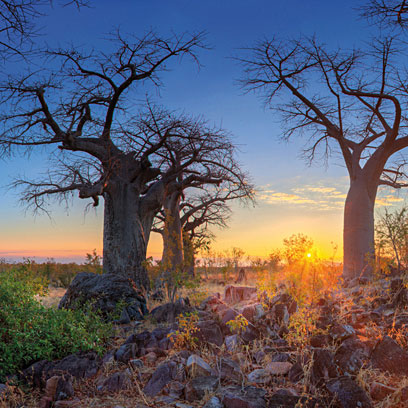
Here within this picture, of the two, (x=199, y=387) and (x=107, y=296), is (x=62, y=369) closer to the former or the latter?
(x=199, y=387)

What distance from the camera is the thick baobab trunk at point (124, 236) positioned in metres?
9.89

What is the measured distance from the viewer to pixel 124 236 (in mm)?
9906

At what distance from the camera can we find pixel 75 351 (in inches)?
166

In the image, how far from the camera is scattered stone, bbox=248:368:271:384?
11.4 ft

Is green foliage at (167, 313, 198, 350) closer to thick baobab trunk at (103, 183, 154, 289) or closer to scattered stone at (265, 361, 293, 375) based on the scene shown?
scattered stone at (265, 361, 293, 375)

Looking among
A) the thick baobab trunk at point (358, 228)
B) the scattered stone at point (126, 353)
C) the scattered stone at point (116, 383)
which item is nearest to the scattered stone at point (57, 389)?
the scattered stone at point (116, 383)

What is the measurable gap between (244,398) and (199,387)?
1.40 feet

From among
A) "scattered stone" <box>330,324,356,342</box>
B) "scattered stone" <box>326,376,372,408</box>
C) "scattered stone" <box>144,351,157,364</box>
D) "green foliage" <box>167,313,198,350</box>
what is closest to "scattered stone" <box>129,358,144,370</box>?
"scattered stone" <box>144,351,157,364</box>

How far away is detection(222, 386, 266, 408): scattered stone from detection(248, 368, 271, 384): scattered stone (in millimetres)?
205

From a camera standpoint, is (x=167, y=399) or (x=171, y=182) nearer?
(x=167, y=399)

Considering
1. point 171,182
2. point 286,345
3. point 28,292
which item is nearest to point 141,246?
point 171,182

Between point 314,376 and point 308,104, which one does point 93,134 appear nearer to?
point 308,104

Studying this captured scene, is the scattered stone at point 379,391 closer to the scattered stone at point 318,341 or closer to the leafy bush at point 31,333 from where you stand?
the scattered stone at point 318,341

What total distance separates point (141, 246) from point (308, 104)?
6481 millimetres
